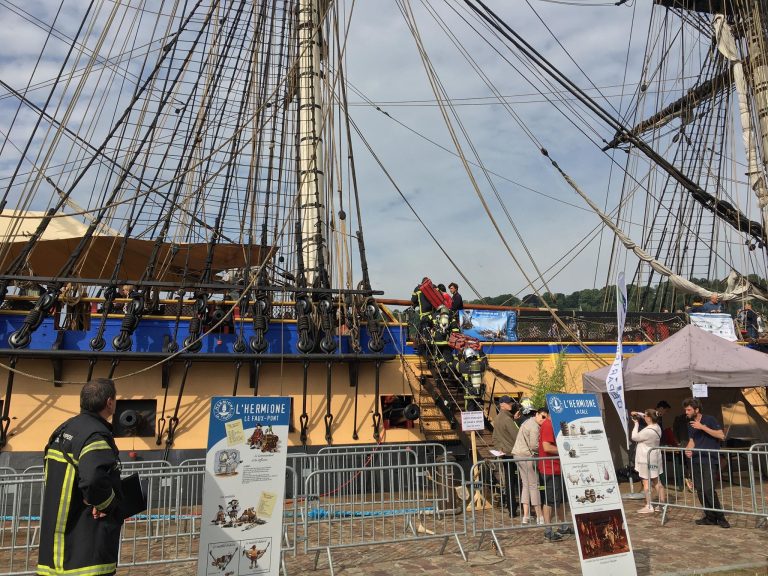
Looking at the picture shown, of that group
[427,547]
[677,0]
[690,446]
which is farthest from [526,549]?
[677,0]

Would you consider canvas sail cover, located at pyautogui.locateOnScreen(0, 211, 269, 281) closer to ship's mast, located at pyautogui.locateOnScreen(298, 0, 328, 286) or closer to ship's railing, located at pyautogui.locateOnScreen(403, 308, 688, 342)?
ship's mast, located at pyautogui.locateOnScreen(298, 0, 328, 286)

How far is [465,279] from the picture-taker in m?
11.2

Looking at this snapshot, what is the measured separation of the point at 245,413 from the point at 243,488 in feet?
1.66

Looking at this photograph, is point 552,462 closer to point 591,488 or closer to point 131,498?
point 591,488

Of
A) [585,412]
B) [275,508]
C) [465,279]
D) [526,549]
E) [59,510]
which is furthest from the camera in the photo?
[465,279]

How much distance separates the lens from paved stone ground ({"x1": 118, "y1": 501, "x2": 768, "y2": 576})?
5.77m

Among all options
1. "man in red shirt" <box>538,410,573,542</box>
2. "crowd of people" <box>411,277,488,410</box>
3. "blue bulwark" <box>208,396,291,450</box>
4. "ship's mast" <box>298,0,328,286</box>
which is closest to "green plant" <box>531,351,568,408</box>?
"crowd of people" <box>411,277,488,410</box>

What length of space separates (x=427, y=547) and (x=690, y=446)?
353cm

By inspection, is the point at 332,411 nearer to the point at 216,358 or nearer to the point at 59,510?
the point at 216,358

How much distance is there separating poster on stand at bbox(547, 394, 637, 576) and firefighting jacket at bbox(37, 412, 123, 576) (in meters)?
3.42

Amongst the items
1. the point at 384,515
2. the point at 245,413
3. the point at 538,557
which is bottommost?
the point at 538,557

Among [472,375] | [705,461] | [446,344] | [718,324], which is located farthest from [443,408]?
[718,324]

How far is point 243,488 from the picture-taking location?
14.1ft

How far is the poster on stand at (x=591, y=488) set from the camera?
4.98 m
